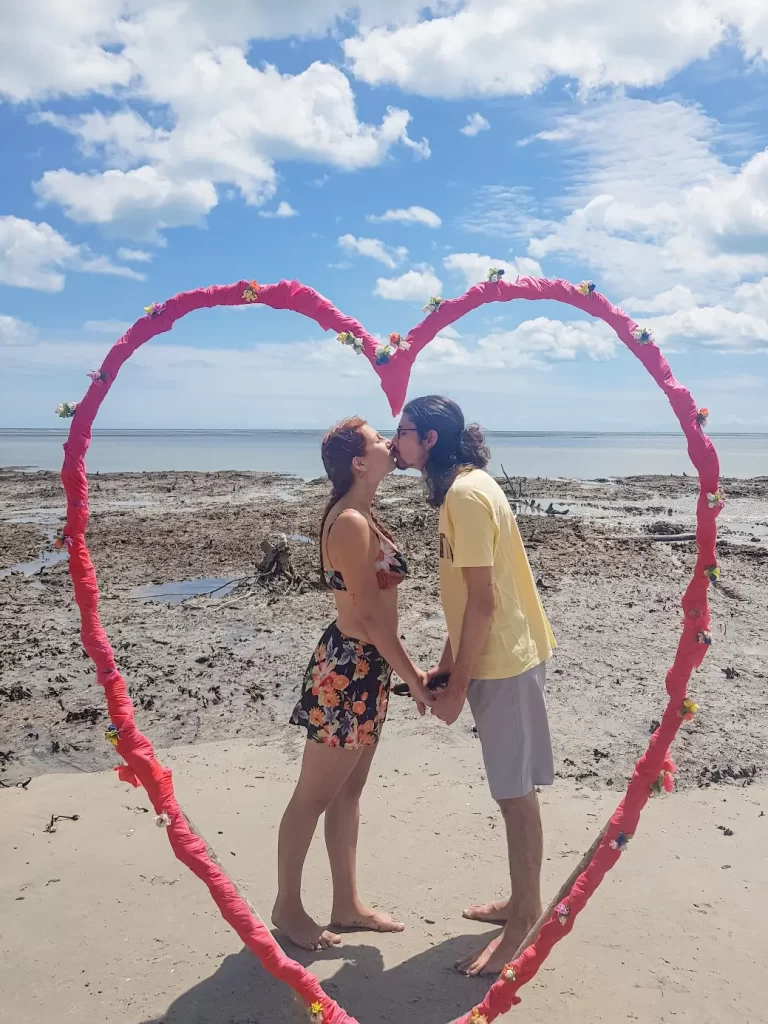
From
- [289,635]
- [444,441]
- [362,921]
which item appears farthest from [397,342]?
[289,635]

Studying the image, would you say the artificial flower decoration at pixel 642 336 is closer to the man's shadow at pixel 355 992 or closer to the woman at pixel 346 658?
the woman at pixel 346 658

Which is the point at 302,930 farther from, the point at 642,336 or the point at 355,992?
the point at 642,336

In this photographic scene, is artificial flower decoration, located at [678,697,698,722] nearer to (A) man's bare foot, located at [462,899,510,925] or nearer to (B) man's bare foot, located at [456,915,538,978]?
(B) man's bare foot, located at [456,915,538,978]

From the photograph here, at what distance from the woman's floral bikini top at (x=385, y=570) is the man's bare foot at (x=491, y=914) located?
1.65 meters

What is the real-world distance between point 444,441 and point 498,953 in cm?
222

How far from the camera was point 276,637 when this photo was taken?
800 centimetres

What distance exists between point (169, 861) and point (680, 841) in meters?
2.76

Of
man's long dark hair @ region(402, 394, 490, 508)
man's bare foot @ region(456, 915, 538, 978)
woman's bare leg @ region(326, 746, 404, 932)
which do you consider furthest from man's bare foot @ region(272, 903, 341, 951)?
man's long dark hair @ region(402, 394, 490, 508)

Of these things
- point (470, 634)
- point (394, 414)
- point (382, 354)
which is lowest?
point (470, 634)

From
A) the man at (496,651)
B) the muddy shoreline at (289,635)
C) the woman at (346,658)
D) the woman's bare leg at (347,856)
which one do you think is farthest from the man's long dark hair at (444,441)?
the muddy shoreline at (289,635)

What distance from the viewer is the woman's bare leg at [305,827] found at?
3.45m

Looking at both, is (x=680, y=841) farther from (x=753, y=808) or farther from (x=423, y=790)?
(x=423, y=790)

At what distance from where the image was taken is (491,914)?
374 centimetres

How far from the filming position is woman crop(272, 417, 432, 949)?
3279 mm
